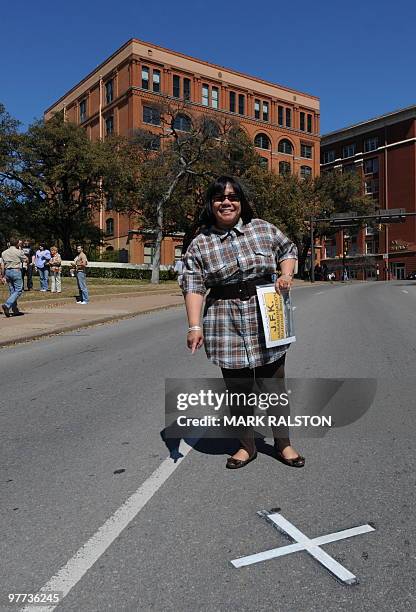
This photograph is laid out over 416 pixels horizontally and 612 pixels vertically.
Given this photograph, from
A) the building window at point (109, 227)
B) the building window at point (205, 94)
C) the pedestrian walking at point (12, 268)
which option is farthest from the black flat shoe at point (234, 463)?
the building window at point (205, 94)

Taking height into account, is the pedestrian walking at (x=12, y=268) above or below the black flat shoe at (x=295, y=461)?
above

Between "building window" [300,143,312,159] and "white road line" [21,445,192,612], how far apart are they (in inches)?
2938

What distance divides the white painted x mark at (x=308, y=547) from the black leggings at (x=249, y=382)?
881 mm

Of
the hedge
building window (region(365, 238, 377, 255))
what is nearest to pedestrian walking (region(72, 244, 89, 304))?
the hedge

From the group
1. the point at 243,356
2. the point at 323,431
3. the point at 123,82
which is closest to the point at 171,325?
the point at 323,431

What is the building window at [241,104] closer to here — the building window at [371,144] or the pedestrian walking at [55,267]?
the building window at [371,144]

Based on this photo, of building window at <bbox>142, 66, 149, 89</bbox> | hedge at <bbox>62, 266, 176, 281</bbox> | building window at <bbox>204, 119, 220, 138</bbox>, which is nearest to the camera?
building window at <bbox>204, 119, 220, 138</bbox>

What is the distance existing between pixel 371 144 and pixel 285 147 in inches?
750

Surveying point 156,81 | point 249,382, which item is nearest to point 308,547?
point 249,382

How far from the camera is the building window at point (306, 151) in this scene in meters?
→ 74.1

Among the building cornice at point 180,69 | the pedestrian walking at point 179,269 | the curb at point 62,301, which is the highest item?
the building cornice at point 180,69

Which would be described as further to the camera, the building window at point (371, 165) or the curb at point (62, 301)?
the building window at point (371, 165)

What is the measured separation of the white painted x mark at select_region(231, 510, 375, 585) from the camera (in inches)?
103

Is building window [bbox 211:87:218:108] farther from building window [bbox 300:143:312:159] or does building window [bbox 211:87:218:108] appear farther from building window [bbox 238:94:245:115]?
building window [bbox 300:143:312:159]
